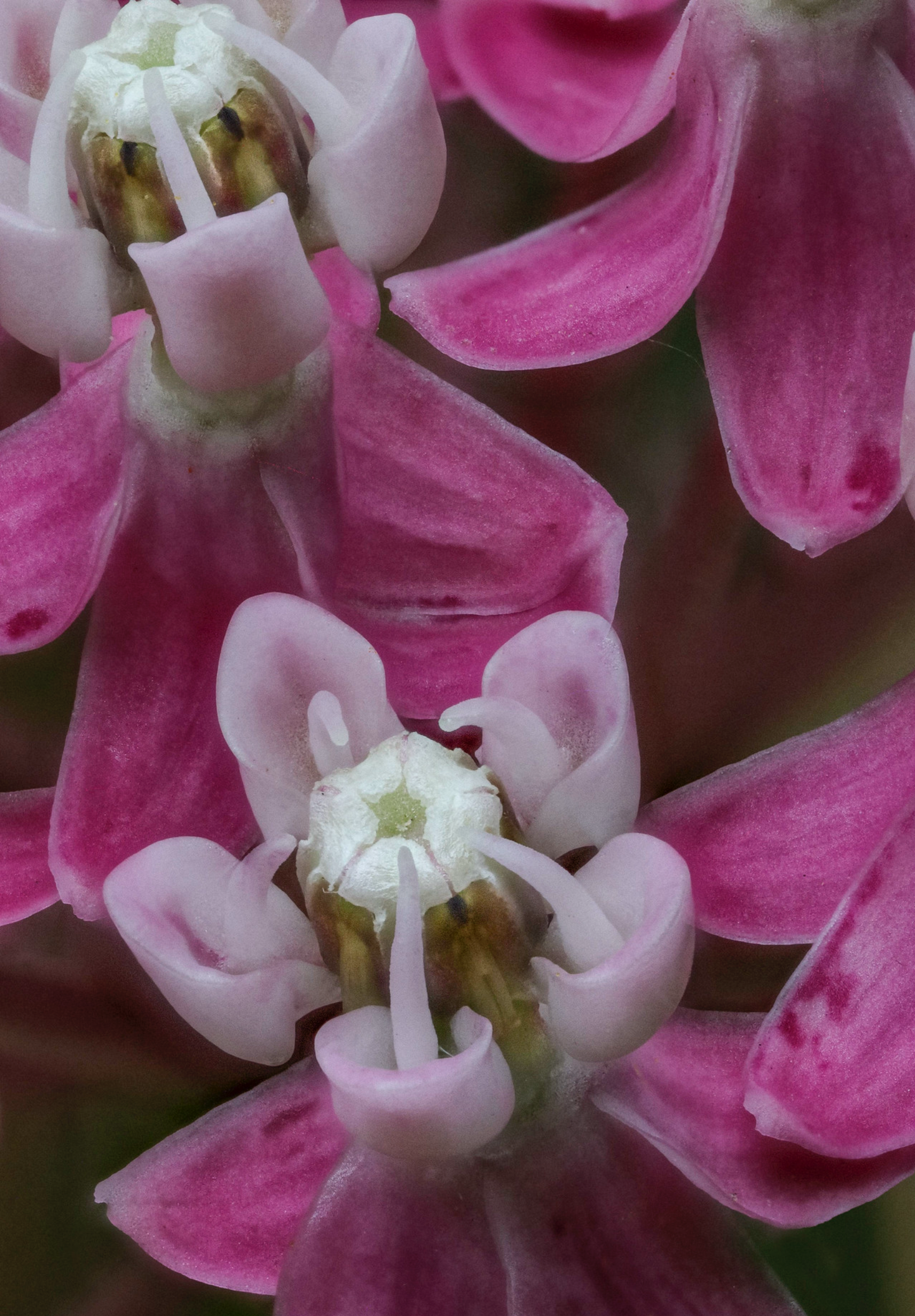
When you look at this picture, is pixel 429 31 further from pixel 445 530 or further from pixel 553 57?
pixel 445 530

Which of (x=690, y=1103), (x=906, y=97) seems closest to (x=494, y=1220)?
(x=690, y=1103)

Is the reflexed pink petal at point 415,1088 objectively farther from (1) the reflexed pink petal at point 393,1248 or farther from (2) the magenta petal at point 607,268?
(2) the magenta petal at point 607,268

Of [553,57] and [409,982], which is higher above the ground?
[553,57]

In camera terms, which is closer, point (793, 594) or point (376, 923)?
point (376, 923)

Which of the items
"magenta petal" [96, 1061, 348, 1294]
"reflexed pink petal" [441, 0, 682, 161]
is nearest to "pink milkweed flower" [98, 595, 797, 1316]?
"magenta petal" [96, 1061, 348, 1294]

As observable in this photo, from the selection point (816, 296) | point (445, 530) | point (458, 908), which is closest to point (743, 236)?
point (816, 296)

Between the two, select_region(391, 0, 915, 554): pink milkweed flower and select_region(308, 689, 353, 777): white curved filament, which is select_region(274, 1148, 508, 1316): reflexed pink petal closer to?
select_region(308, 689, 353, 777): white curved filament

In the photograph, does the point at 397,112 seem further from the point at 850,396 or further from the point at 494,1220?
the point at 494,1220
